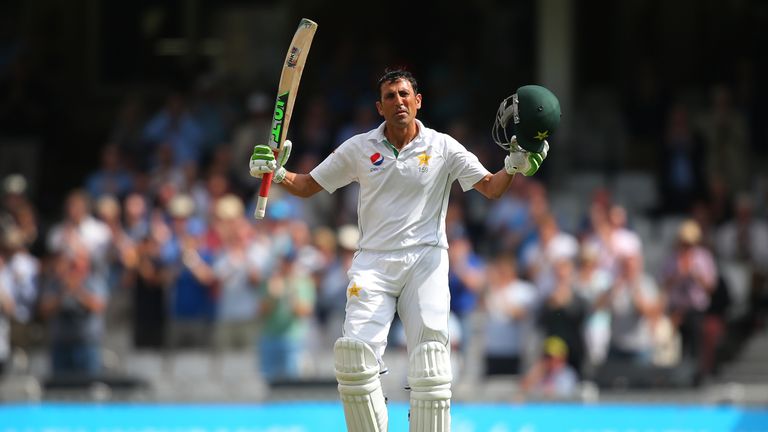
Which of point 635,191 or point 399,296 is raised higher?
point 635,191

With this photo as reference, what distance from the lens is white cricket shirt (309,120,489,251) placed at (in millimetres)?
8602

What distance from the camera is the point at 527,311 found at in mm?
13906

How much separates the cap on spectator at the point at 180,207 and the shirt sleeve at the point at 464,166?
6.68 meters

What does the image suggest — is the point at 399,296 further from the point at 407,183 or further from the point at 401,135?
the point at 401,135

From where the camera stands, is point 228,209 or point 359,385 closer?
point 359,385

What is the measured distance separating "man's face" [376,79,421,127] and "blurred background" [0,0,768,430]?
447 cm

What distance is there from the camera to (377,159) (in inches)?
341

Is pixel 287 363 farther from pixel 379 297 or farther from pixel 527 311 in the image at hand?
pixel 379 297

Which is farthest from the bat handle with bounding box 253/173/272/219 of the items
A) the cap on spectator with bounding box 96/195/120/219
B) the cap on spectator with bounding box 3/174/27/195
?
the cap on spectator with bounding box 3/174/27/195

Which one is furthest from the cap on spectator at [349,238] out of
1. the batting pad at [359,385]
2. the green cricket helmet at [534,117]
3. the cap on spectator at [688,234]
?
the green cricket helmet at [534,117]

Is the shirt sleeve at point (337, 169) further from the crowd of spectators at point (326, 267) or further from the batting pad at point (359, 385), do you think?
the crowd of spectators at point (326, 267)

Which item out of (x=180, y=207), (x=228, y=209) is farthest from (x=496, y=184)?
(x=180, y=207)

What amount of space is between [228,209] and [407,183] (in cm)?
644

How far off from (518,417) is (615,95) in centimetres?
685
